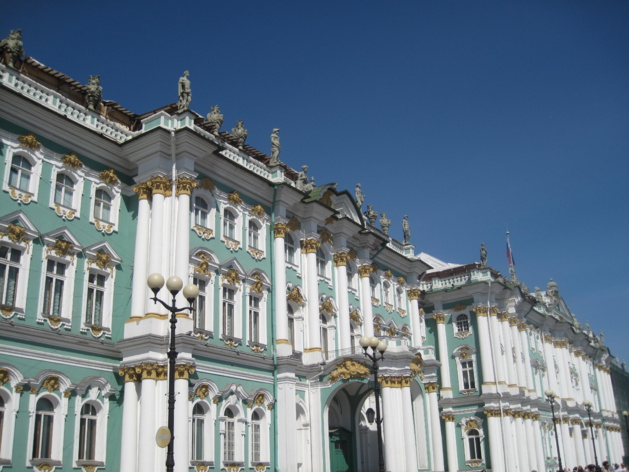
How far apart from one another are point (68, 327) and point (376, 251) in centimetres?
1996

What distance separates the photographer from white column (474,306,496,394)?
46.1m

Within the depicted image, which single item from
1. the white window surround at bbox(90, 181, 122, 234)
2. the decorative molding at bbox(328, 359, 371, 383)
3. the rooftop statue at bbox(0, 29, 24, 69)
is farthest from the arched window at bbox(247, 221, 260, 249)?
the rooftop statue at bbox(0, 29, 24, 69)

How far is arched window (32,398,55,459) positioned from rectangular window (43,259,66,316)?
9.71 feet

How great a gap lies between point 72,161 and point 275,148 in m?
10.7

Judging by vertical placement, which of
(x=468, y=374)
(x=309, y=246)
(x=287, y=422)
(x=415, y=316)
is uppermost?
(x=309, y=246)

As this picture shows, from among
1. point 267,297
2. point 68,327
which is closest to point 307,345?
point 267,297

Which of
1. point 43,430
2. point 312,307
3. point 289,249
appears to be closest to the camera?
point 43,430

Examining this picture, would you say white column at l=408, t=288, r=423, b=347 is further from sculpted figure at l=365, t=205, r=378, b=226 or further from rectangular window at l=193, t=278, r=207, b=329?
rectangular window at l=193, t=278, r=207, b=329

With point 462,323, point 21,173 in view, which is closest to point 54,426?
point 21,173

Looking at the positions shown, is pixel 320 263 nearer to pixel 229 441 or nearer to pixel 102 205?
pixel 229 441

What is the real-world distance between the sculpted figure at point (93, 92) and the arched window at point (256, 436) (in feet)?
45.2

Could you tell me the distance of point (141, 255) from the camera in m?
26.5

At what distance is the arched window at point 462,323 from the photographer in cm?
4875

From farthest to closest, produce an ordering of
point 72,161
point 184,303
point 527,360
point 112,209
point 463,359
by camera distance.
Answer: point 527,360 < point 463,359 < point 112,209 < point 184,303 < point 72,161
